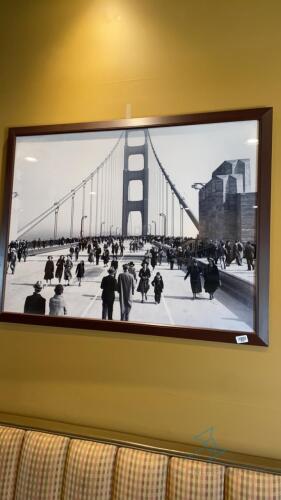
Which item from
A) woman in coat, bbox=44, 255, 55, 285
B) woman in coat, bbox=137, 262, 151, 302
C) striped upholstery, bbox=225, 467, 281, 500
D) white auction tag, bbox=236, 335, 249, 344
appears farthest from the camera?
woman in coat, bbox=44, 255, 55, 285

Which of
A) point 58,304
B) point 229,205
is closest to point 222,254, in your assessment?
point 229,205

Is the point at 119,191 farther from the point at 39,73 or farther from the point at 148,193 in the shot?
the point at 39,73

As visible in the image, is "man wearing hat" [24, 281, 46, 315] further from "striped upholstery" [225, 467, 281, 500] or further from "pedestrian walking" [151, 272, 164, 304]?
"striped upholstery" [225, 467, 281, 500]

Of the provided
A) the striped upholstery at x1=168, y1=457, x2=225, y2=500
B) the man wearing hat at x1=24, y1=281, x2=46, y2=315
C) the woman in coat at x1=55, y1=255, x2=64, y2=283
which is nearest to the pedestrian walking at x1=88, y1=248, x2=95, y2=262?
the woman in coat at x1=55, y1=255, x2=64, y2=283

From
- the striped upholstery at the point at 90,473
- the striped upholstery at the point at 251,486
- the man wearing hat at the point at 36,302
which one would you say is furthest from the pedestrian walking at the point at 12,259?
the striped upholstery at the point at 251,486

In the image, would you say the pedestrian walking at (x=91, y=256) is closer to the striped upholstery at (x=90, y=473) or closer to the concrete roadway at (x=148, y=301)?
the concrete roadway at (x=148, y=301)

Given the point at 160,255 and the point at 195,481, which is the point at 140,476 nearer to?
the point at 195,481

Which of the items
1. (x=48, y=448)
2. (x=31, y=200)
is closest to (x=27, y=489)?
(x=48, y=448)
